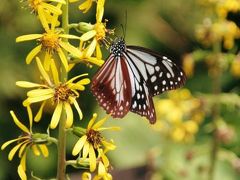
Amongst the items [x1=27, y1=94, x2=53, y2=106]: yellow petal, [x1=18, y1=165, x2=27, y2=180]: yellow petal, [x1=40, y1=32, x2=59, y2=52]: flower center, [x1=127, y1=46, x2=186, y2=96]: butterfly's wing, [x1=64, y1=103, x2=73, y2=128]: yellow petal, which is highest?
[x1=40, y1=32, x2=59, y2=52]: flower center

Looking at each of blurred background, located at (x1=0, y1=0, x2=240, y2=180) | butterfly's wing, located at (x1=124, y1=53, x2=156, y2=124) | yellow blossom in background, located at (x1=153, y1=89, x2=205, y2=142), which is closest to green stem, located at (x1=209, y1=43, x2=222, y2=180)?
blurred background, located at (x1=0, y1=0, x2=240, y2=180)

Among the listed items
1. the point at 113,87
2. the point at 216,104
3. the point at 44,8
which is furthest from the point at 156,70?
the point at 216,104

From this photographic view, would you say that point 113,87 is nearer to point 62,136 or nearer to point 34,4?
point 62,136

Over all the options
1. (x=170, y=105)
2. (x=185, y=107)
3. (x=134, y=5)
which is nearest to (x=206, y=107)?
(x=185, y=107)

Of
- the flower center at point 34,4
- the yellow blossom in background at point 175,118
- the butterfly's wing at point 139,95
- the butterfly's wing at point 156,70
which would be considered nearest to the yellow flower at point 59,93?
the flower center at point 34,4

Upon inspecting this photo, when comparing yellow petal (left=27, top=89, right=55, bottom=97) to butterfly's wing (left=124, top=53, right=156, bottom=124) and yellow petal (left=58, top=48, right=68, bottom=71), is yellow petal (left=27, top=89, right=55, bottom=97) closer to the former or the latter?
yellow petal (left=58, top=48, right=68, bottom=71)

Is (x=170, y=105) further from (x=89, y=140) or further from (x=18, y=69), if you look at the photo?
(x=89, y=140)
